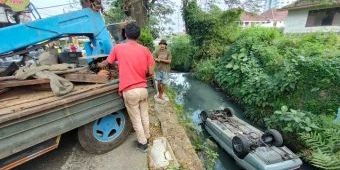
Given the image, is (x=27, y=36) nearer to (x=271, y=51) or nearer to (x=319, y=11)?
(x=271, y=51)

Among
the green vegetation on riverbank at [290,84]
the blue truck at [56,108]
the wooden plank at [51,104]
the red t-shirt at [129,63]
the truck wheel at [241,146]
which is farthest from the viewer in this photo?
the green vegetation on riverbank at [290,84]

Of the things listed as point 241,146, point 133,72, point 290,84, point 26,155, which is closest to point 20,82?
point 26,155

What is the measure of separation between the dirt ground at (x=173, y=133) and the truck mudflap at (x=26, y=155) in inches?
65.5

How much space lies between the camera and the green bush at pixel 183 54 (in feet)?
55.1

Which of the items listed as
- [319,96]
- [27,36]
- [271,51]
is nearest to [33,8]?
[27,36]

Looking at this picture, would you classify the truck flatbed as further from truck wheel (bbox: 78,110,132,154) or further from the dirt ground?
the dirt ground

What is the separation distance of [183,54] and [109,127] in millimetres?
14196

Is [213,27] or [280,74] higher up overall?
[213,27]

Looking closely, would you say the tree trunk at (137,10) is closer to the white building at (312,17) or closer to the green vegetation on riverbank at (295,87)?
the green vegetation on riverbank at (295,87)

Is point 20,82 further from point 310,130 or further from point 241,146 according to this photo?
point 310,130

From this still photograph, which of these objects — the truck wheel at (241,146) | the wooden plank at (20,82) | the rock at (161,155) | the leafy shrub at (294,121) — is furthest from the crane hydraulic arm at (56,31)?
the leafy shrub at (294,121)

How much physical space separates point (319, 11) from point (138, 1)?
15453 mm

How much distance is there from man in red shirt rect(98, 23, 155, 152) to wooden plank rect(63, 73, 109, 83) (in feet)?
0.66

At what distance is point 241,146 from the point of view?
5.27 metres
